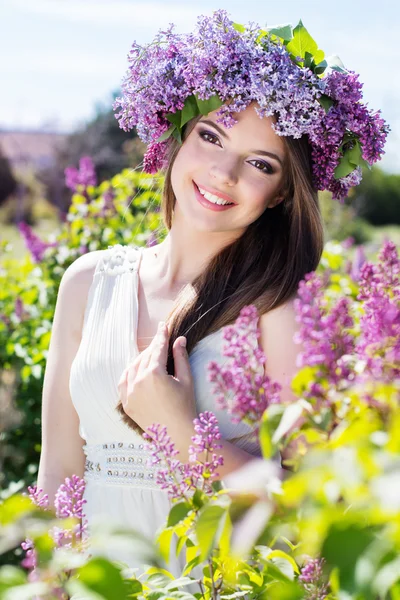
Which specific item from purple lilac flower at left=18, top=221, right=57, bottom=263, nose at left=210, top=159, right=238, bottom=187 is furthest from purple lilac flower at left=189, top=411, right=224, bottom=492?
purple lilac flower at left=18, top=221, right=57, bottom=263

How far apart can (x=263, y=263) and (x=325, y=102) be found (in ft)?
1.71

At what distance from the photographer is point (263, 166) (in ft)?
7.69

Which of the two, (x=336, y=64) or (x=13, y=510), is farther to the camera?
(x=336, y=64)

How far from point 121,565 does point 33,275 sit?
11.1 ft

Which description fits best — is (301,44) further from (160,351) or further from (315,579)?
(315,579)

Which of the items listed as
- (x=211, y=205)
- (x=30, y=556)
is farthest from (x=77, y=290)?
(x=30, y=556)

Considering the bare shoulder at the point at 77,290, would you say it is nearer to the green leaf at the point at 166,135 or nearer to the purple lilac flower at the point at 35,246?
the green leaf at the point at 166,135

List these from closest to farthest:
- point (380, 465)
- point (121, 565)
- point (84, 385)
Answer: point (380, 465)
point (121, 565)
point (84, 385)

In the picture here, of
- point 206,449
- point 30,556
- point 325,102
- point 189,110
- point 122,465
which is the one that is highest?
point 325,102

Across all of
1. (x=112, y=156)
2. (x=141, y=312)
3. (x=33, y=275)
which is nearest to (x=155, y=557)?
(x=141, y=312)

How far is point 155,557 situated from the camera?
76cm

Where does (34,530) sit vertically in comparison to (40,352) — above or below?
above

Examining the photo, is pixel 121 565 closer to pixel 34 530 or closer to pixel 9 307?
pixel 34 530

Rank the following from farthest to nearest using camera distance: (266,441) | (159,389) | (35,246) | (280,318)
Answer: (35,246) < (280,318) < (159,389) < (266,441)
